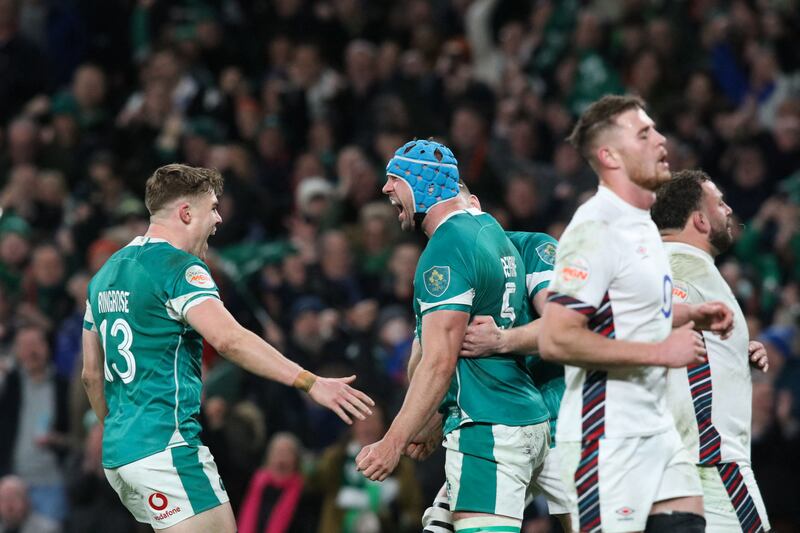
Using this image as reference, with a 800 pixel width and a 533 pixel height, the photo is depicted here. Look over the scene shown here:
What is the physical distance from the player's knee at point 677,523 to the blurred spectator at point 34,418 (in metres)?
7.54

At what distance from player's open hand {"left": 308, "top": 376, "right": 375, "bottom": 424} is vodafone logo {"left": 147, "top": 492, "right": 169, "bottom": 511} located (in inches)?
35.2

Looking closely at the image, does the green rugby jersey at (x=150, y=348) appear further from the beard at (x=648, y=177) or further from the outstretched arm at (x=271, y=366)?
the beard at (x=648, y=177)

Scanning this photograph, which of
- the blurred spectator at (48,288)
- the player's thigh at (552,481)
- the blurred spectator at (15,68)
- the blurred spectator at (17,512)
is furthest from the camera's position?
the blurred spectator at (15,68)

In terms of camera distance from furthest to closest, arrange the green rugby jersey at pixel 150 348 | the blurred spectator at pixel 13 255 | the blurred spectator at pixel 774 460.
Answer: the blurred spectator at pixel 13 255 → the blurred spectator at pixel 774 460 → the green rugby jersey at pixel 150 348

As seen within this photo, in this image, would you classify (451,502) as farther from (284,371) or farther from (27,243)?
(27,243)

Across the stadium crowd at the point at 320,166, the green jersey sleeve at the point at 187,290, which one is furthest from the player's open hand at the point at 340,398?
the stadium crowd at the point at 320,166

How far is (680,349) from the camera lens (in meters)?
4.96

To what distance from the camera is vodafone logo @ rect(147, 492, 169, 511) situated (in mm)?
6117

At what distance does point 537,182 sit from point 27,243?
5.25 meters

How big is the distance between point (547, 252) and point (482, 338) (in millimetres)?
774

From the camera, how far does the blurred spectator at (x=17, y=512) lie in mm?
10891

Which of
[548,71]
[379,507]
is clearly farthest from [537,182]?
[379,507]

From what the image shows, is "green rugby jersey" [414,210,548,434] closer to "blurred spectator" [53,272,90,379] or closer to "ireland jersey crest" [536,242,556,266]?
"ireland jersey crest" [536,242,556,266]

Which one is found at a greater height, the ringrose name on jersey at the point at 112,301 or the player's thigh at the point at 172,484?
the ringrose name on jersey at the point at 112,301
